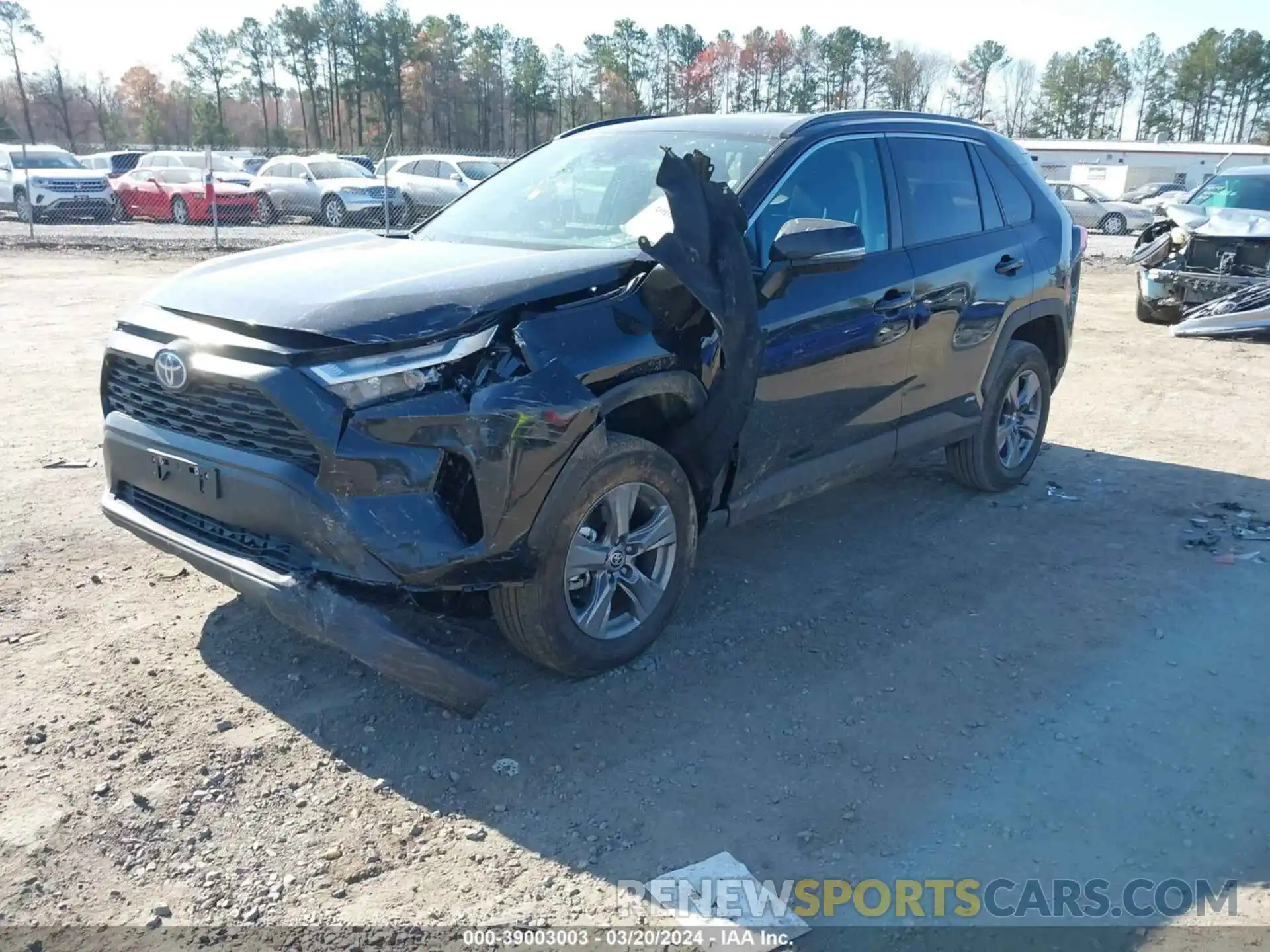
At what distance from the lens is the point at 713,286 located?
3686mm

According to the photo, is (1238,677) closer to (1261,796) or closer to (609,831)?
(1261,796)

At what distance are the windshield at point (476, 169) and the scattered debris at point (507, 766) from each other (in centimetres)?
2154

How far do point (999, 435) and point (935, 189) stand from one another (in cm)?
153

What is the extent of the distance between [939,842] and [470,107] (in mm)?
74917

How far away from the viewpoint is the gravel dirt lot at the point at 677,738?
9.34 ft

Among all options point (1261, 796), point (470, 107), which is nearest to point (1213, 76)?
point (470, 107)

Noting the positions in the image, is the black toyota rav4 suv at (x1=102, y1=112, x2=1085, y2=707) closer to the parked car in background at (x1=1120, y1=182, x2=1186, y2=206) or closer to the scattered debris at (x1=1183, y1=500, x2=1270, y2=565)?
the scattered debris at (x1=1183, y1=500, x2=1270, y2=565)

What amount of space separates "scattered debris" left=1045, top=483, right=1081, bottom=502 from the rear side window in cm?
169

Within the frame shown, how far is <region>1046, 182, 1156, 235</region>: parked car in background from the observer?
1166 inches

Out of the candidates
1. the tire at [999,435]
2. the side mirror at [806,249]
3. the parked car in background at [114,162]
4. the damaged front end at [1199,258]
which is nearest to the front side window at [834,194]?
the side mirror at [806,249]

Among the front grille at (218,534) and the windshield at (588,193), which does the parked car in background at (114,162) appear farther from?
the front grille at (218,534)

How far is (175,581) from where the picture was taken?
4.50 m

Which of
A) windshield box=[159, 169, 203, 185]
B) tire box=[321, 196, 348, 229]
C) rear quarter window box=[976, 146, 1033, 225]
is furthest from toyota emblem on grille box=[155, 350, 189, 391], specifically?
windshield box=[159, 169, 203, 185]

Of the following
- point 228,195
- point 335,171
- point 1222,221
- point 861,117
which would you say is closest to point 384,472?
point 861,117
